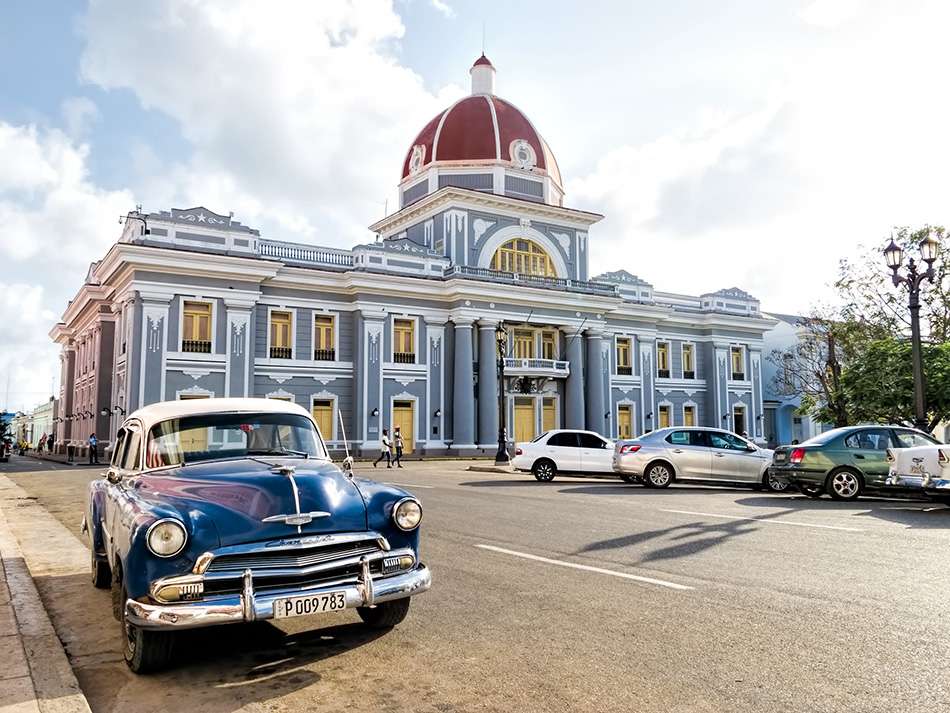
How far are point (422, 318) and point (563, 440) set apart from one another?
17.6 m

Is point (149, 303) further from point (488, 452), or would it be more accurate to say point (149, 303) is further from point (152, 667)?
point (152, 667)

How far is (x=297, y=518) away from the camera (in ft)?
16.1

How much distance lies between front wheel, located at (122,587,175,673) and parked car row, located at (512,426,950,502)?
12.1m

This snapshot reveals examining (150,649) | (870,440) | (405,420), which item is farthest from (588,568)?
(405,420)

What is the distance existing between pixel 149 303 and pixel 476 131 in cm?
2029

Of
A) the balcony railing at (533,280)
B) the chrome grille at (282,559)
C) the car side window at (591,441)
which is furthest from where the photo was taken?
the balcony railing at (533,280)

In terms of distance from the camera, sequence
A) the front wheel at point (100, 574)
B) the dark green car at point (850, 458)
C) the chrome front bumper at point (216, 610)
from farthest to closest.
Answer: the dark green car at point (850, 458) → the front wheel at point (100, 574) → the chrome front bumper at point (216, 610)

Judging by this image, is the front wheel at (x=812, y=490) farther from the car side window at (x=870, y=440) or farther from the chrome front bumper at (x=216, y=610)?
the chrome front bumper at (x=216, y=610)

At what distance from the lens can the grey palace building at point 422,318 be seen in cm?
3275

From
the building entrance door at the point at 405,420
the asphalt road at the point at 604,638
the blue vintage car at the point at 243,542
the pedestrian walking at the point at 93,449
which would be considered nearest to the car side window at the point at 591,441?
the asphalt road at the point at 604,638

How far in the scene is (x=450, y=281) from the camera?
38094 millimetres

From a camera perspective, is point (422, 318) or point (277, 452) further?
point (422, 318)

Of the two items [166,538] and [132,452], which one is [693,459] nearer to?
[132,452]

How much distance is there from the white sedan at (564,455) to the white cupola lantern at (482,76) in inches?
1278
